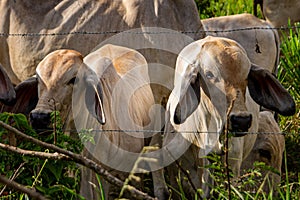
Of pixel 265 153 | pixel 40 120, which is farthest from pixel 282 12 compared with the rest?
pixel 40 120

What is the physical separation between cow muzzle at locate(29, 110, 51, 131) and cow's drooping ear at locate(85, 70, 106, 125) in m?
0.32

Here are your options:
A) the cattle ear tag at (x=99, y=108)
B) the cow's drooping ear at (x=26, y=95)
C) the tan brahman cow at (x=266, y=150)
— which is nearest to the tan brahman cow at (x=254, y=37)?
the tan brahman cow at (x=266, y=150)

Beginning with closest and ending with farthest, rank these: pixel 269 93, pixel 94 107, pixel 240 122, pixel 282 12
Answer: pixel 240 122, pixel 94 107, pixel 269 93, pixel 282 12

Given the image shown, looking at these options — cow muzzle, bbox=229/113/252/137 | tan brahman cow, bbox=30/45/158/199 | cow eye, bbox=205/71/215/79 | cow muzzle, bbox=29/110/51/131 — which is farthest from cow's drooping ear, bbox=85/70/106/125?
cow muzzle, bbox=229/113/252/137

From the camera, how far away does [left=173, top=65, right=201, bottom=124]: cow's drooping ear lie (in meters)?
5.30

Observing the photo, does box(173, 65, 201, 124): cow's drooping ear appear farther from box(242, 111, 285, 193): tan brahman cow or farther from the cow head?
box(242, 111, 285, 193): tan brahman cow

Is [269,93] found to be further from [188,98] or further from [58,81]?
[58,81]

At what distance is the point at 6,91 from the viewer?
5.42 meters

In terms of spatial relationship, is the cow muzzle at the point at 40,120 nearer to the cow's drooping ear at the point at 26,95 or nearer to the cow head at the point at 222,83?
the cow's drooping ear at the point at 26,95

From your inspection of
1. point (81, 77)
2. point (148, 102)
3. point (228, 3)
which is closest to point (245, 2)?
point (228, 3)

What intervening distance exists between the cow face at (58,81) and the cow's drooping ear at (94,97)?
96 mm

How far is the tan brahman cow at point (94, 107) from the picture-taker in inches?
209

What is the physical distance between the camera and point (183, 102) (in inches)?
209

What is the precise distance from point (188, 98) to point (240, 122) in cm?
48
